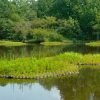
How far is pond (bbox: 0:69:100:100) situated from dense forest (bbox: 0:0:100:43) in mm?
47996

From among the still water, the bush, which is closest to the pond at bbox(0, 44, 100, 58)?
the still water

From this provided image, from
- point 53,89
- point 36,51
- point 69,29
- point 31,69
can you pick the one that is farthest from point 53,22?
point 53,89

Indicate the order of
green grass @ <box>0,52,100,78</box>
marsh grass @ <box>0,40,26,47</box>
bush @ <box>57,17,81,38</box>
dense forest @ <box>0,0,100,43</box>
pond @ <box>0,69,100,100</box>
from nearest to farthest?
1. pond @ <box>0,69,100,100</box>
2. green grass @ <box>0,52,100,78</box>
3. marsh grass @ <box>0,40,26,47</box>
4. dense forest @ <box>0,0,100,43</box>
5. bush @ <box>57,17,81,38</box>

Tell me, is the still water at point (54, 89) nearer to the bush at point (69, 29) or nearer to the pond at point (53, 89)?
the pond at point (53, 89)

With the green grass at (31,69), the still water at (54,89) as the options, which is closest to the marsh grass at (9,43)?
the green grass at (31,69)

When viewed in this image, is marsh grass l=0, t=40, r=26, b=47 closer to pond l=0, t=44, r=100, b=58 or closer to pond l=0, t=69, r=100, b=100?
pond l=0, t=44, r=100, b=58

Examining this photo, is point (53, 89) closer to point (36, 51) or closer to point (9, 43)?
point (36, 51)

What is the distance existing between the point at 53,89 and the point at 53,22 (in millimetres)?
56777

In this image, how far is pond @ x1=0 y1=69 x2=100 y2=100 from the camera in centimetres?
1953

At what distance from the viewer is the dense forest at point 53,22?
7319cm

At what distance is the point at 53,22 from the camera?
7775 cm

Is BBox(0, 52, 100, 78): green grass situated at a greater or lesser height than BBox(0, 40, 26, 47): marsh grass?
greater

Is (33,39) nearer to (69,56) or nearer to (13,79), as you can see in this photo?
(69,56)

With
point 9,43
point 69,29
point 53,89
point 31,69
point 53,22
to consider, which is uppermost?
point 53,22
